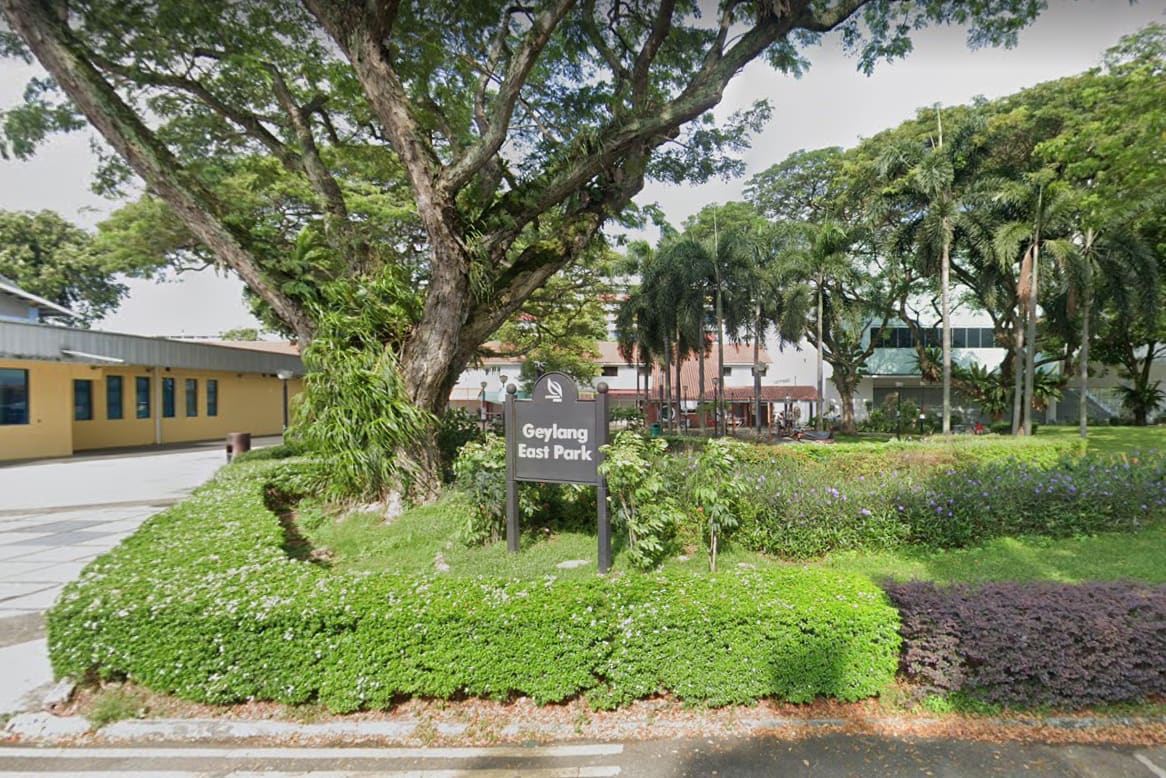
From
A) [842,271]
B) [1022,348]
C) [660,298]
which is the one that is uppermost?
[842,271]

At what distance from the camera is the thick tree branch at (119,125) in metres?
6.37

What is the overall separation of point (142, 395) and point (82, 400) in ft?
6.19

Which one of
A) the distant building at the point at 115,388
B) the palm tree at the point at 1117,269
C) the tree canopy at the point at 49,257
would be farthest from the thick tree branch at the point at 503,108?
the tree canopy at the point at 49,257

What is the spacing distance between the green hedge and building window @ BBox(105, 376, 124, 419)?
2116 cm

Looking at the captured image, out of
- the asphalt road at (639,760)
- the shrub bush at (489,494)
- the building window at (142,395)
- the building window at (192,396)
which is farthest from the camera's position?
the building window at (192,396)

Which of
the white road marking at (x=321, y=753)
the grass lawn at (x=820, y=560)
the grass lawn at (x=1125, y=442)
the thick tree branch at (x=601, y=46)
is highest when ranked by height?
the thick tree branch at (x=601, y=46)

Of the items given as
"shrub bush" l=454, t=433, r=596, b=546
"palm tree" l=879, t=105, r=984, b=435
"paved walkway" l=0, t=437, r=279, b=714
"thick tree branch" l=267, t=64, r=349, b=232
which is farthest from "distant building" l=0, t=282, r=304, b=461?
"palm tree" l=879, t=105, r=984, b=435

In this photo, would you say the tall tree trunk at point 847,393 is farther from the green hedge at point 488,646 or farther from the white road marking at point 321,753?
the white road marking at point 321,753

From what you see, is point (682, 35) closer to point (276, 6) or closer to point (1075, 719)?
point (276, 6)

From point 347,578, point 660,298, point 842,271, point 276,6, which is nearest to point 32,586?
point 347,578

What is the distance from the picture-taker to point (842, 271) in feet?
69.1

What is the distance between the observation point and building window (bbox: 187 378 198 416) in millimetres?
21828

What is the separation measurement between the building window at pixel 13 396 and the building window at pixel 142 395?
3882mm

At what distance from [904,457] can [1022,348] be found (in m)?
17.0
